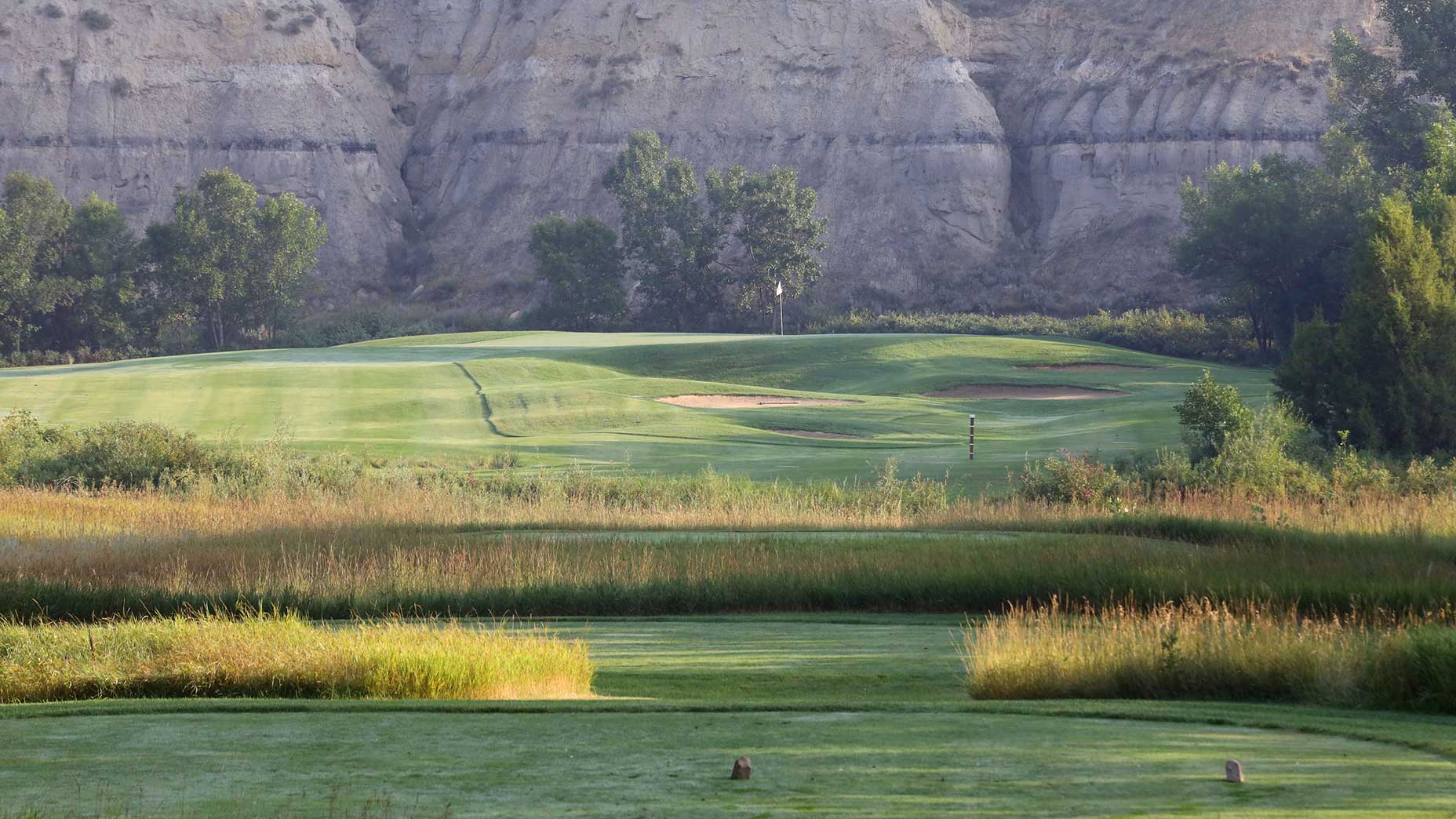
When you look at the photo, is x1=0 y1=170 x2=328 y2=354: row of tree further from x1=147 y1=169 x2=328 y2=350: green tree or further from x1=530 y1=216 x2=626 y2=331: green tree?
x1=530 y1=216 x2=626 y2=331: green tree

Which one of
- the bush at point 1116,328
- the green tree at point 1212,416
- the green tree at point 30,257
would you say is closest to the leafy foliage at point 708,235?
the bush at point 1116,328

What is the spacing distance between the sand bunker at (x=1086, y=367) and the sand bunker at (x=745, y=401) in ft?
37.5

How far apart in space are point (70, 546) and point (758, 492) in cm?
1107

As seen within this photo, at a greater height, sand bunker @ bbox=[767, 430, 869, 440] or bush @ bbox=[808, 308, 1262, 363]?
bush @ bbox=[808, 308, 1262, 363]

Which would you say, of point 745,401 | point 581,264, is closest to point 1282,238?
point 745,401

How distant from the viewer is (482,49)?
330ft

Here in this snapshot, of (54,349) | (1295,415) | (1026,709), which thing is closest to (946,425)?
(1295,415)

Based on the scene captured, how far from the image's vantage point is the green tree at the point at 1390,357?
32594 millimetres

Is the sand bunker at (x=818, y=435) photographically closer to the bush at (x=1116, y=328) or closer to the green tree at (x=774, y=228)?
the bush at (x=1116, y=328)

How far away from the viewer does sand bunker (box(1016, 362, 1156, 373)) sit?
56812mm

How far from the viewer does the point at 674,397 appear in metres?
48.2

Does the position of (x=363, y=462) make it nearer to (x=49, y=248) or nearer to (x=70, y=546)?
(x=70, y=546)

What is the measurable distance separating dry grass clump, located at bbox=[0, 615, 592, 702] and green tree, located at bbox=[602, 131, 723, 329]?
67.4 m

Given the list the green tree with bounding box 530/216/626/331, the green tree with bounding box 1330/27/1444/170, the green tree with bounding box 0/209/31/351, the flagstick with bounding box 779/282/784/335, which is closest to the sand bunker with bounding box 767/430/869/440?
the green tree with bounding box 1330/27/1444/170
